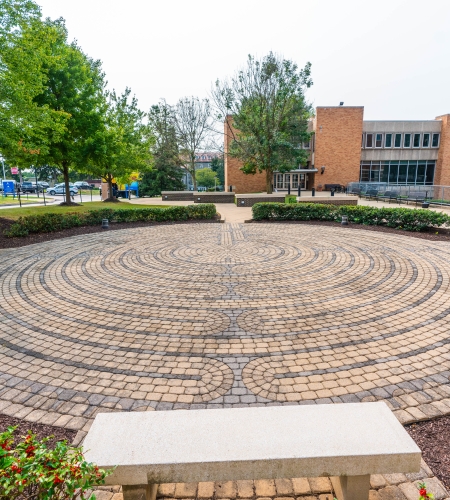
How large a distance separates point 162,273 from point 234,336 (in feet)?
13.2

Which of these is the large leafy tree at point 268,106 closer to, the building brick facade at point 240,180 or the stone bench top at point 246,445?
the building brick facade at point 240,180

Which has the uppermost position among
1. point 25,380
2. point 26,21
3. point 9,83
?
point 26,21

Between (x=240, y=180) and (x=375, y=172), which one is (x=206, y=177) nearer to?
(x=240, y=180)

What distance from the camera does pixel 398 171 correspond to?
4203cm

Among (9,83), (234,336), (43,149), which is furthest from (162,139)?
(234,336)

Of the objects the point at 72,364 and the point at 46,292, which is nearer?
the point at 72,364

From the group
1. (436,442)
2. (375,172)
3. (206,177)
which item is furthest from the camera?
(206,177)

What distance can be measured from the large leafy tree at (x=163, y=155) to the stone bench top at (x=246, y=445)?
40.8 meters

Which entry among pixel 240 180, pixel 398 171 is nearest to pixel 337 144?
pixel 398 171

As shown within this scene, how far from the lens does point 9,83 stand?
43.4 feet

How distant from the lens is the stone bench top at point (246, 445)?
2322mm

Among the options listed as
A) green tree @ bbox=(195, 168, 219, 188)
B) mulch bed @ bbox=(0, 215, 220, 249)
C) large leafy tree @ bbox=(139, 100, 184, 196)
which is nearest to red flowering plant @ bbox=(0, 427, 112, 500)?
mulch bed @ bbox=(0, 215, 220, 249)

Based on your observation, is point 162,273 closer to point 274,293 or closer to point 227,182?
point 274,293

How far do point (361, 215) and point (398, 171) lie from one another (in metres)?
30.4
